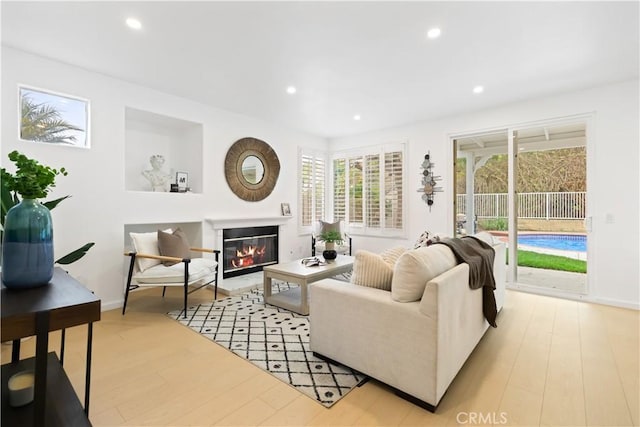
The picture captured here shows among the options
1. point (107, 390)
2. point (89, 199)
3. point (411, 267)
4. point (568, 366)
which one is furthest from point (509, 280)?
point (89, 199)

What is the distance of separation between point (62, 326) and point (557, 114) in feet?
17.1

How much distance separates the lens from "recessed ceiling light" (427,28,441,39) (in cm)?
253

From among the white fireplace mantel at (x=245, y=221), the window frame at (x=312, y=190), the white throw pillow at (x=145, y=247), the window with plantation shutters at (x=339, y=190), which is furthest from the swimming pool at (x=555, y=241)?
the white throw pillow at (x=145, y=247)

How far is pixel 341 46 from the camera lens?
109 inches

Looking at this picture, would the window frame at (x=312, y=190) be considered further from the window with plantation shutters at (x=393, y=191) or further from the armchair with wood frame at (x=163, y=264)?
the armchair with wood frame at (x=163, y=264)

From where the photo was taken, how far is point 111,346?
2.52 meters

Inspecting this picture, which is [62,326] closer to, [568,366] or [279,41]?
[279,41]

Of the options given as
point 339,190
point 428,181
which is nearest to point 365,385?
point 428,181

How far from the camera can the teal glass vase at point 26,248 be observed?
1.20m

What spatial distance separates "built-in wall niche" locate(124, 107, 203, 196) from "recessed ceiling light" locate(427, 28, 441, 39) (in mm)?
3193

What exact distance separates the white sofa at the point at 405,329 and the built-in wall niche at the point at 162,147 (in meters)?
3.09

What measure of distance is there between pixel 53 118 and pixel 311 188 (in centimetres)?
397

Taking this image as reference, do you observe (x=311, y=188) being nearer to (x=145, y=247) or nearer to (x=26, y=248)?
(x=145, y=247)

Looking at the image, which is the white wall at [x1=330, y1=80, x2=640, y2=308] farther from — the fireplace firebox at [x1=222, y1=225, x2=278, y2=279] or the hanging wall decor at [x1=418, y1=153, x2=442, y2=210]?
the fireplace firebox at [x1=222, y1=225, x2=278, y2=279]
